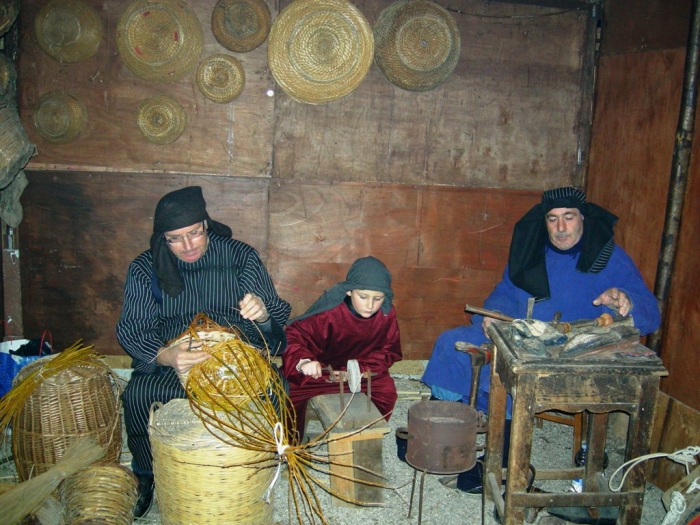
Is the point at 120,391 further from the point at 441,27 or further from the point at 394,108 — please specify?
the point at 441,27

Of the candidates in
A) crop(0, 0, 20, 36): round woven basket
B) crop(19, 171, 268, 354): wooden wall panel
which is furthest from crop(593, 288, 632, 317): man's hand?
crop(0, 0, 20, 36): round woven basket

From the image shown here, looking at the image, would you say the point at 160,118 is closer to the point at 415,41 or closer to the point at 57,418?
the point at 415,41

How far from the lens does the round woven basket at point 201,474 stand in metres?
2.41

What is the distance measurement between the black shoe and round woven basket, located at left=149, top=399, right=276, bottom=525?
35 centimetres

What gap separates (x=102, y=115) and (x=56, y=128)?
343 millimetres

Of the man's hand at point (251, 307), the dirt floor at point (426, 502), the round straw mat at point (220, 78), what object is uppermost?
the round straw mat at point (220, 78)

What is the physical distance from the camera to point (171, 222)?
9.83 feet

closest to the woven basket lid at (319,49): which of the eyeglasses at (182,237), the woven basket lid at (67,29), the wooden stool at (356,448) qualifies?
the woven basket lid at (67,29)

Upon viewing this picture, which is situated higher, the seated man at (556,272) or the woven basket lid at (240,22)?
the woven basket lid at (240,22)

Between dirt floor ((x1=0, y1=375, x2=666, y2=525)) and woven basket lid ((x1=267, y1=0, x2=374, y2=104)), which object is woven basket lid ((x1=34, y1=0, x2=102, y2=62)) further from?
dirt floor ((x1=0, y1=375, x2=666, y2=525))

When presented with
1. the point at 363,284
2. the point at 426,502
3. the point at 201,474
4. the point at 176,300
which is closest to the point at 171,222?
the point at 176,300

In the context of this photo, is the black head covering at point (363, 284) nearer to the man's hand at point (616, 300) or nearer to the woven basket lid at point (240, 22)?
the man's hand at point (616, 300)

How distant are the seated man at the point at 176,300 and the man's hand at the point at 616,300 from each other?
192 cm

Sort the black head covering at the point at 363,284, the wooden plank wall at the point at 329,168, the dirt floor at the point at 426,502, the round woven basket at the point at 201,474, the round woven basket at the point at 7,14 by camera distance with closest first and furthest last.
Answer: the round woven basket at the point at 201,474, the dirt floor at the point at 426,502, the black head covering at the point at 363,284, the round woven basket at the point at 7,14, the wooden plank wall at the point at 329,168
